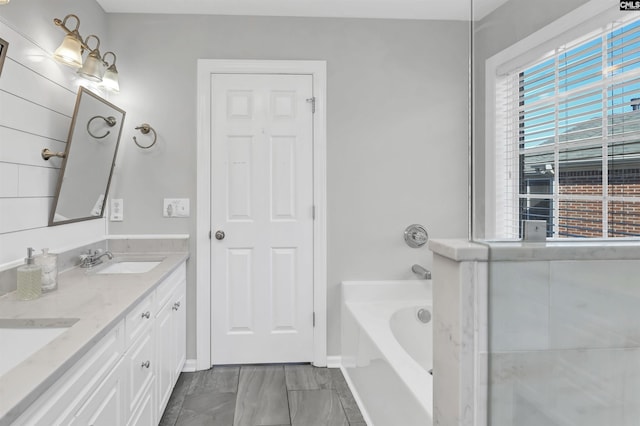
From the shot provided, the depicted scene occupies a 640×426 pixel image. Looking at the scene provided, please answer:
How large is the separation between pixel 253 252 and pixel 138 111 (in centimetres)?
129

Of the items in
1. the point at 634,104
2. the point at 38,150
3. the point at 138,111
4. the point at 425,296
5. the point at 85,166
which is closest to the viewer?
the point at 634,104

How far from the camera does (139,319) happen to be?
5.78ft

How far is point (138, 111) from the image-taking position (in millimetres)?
2783

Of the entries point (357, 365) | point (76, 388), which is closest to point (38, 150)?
point (76, 388)

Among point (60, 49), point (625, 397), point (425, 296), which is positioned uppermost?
point (60, 49)

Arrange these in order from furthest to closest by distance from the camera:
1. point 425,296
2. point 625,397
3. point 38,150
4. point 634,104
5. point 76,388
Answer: point 425,296
point 38,150
point 76,388
point 625,397
point 634,104

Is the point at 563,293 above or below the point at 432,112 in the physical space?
below

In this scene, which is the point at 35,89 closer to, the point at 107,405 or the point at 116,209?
the point at 116,209

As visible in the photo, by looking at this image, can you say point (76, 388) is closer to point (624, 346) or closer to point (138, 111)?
point (624, 346)

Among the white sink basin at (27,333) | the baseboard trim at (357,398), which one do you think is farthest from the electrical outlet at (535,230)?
the baseboard trim at (357,398)

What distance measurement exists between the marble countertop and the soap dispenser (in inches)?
1.2

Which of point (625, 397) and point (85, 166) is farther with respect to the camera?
point (85, 166)

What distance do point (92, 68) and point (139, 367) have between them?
1651 mm

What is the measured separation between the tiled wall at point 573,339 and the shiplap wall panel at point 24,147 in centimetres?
196
